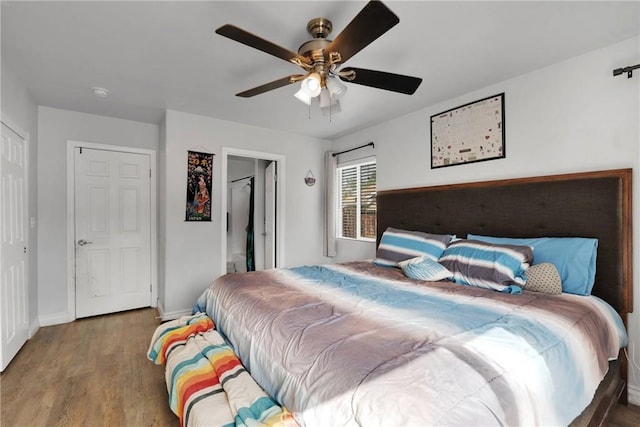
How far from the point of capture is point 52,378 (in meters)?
2.17

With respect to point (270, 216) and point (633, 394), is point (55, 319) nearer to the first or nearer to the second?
point (270, 216)

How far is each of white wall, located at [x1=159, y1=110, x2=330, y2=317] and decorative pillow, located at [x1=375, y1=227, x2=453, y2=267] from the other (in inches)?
68.4

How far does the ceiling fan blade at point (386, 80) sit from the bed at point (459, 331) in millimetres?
1307

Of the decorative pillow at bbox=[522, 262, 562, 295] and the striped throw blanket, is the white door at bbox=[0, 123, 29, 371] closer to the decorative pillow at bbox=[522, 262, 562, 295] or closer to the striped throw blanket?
the striped throw blanket

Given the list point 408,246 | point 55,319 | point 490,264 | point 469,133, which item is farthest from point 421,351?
point 55,319

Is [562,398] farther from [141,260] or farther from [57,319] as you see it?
[57,319]

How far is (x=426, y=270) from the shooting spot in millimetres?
2277

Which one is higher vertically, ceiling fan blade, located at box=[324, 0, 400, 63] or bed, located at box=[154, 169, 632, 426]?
ceiling fan blade, located at box=[324, 0, 400, 63]

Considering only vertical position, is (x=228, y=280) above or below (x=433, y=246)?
below

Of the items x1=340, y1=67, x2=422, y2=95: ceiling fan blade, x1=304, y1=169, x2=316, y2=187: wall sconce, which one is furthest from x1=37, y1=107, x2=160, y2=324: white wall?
x1=340, y1=67, x2=422, y2=95: ceiling fan blade

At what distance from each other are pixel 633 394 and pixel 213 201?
13.3 feet

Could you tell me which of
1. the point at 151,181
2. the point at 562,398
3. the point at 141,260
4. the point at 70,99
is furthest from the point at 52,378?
the point at 562,398

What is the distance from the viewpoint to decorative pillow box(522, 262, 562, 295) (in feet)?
6.14

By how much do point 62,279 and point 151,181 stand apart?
1477 mm
